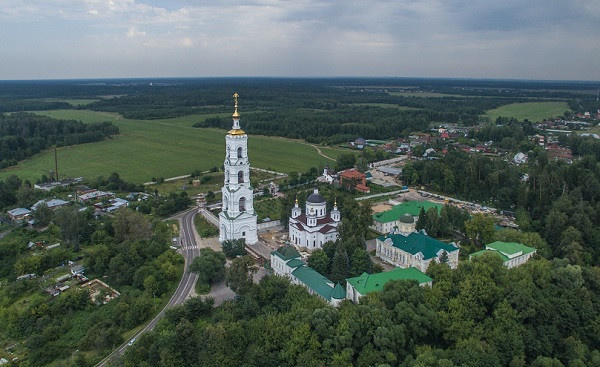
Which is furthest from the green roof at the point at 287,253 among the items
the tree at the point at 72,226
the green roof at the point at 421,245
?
the tree at the point at 72,226

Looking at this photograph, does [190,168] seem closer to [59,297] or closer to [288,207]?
[288,207]

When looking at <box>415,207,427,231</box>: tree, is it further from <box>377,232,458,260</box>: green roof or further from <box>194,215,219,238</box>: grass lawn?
<box>194,215,219,238</box>: grass lawn

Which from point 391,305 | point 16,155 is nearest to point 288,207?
point 391,305

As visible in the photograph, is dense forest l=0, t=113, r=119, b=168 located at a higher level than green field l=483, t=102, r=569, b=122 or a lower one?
lower

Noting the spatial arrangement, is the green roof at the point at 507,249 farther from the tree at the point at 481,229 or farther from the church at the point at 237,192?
the church at the point at 237,192

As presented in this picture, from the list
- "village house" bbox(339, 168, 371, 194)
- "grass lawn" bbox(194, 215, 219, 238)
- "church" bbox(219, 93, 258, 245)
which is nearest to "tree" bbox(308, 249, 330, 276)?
"church" bbox(219, 93, 258, 245)

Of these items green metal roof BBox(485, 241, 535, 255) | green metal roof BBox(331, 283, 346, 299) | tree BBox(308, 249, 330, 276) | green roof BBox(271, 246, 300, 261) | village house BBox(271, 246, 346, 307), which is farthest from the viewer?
green metal roof BBox(485, 241, 535, 255)
